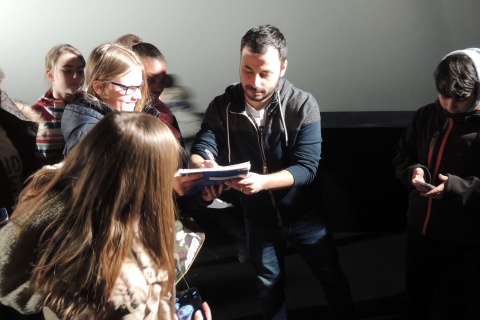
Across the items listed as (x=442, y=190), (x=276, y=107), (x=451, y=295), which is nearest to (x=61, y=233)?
(x=276, y=107)

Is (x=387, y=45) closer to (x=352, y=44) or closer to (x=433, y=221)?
(x=352, y=44)

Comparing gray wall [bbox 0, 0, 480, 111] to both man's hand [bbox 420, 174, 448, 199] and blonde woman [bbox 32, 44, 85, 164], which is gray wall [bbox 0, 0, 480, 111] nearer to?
blonde woman [bbox 32, 44, 85, 164]

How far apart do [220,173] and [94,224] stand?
67cm

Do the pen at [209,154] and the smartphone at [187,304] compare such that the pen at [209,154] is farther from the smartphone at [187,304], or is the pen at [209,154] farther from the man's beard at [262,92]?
the smartphone at [187,304]

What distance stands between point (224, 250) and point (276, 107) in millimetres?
1771

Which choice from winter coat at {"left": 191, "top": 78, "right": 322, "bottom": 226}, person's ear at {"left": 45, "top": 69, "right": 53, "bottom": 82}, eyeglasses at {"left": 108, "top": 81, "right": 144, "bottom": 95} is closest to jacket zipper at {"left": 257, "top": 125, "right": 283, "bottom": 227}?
winter coat at {"left": 191, "top": 78, "right": 322, "bottom": 226}

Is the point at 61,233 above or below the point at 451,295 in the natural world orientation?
above

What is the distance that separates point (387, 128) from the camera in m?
3.58

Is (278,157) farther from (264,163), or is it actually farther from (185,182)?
(185,182)

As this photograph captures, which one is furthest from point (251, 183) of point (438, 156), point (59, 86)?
point (59, 86)

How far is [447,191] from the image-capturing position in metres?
2.03

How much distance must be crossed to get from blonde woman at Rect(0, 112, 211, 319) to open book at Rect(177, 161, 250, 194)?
52 cm

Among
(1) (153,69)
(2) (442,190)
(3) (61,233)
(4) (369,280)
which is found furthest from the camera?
(4) (369,280)

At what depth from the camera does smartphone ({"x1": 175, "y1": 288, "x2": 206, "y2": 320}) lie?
1565mm
